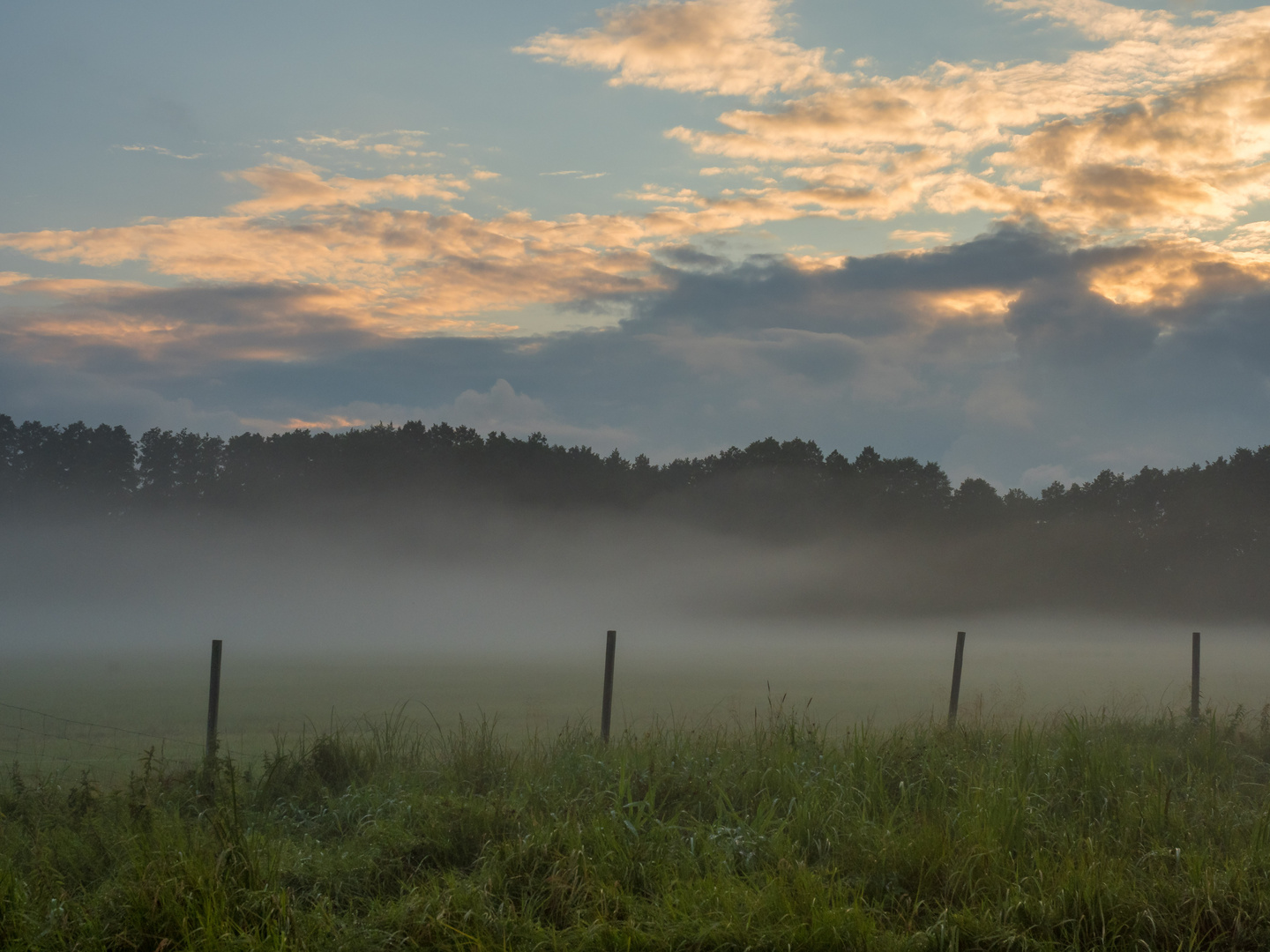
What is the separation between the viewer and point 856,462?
274 feet

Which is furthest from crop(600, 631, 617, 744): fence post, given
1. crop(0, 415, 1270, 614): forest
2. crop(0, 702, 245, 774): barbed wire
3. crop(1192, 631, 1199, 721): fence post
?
crop(0, 415, 1270, 614): forest

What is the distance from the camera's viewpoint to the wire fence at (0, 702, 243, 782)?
38.4ft

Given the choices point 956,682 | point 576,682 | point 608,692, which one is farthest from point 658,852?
point 576,682

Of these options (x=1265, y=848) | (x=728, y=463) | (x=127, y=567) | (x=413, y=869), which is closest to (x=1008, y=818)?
(x=1265, y=848)

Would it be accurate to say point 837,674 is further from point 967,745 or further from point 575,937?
point 575,937

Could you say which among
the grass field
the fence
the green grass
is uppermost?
the green grass

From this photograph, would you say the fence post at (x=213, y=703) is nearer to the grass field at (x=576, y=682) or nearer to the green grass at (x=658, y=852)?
the grass field at (x=576, y=682)

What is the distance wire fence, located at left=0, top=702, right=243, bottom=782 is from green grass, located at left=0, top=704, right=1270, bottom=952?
2.45 m

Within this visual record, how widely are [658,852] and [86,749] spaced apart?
39.9 feet

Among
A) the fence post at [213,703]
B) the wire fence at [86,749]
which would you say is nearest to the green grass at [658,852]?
the fence post at [213,703]

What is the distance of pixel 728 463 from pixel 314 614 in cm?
3857

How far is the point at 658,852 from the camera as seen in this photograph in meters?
6.02

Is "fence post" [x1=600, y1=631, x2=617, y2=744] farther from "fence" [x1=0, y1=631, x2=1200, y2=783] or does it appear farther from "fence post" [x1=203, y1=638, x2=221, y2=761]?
"fence post" [x1=203, y1=638, x2=221, y2=761]

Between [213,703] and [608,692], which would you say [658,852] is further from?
[213,703]
